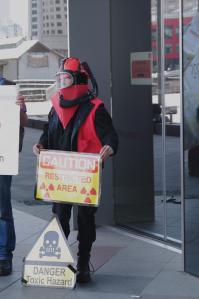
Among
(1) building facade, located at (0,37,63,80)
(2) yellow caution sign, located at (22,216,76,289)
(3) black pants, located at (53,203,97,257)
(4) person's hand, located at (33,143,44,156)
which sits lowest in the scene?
(2) yellow caution sign, located at (22,216,76,289)

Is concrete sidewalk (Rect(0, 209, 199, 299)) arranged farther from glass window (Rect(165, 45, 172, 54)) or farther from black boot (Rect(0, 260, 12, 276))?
glass window (Rect(165, 45, 172, 54))

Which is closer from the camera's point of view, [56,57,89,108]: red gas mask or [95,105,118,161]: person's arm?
[95,105,118,161]: person's arm

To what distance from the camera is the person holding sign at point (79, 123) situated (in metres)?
5.65

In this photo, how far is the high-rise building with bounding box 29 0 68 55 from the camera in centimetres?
1054

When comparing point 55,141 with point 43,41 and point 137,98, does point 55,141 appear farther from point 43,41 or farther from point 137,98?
point 43,41

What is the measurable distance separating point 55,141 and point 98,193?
2.17 feet

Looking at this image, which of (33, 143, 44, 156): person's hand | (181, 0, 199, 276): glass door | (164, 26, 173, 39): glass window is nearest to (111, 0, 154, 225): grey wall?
(164, 26, 173, 39): glass window

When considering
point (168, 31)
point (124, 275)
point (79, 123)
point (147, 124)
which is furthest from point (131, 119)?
point (79, 123)

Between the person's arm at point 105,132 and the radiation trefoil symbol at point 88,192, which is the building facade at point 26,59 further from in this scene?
the radiation trefoil symbol at point 88,192

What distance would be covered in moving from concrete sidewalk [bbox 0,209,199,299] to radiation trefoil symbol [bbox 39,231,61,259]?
0.30m

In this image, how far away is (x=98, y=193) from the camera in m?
5.40

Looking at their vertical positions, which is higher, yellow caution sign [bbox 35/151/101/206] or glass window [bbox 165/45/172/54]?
glass window [bbox 165/45/172/54]

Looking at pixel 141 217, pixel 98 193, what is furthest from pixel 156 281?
pixel 141 217

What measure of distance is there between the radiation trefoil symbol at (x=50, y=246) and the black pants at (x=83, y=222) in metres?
0.17
